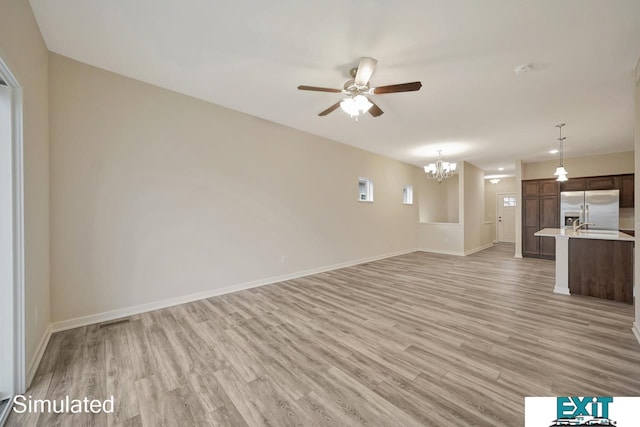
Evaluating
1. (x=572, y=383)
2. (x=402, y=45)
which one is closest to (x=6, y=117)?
(x=402, y=45)

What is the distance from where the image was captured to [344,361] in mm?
2035

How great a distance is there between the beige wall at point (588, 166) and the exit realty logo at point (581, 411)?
7.27 m

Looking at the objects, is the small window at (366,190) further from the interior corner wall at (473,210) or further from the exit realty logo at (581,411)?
the exit realty logo at (581,411)

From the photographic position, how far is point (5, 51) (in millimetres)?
1527

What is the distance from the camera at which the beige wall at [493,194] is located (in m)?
9.67

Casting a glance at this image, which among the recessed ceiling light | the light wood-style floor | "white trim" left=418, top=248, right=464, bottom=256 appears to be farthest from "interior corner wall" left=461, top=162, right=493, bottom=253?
the recessed ceiling light

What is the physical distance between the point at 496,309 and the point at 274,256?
3.38m

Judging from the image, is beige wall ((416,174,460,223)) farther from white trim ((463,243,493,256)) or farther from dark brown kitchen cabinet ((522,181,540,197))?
dark brown kitchen cabinet ((522,181,540,197))

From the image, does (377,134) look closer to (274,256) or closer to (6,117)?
(274,256)

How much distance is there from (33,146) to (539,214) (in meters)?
9.80

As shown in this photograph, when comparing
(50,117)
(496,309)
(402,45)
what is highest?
(402,45)

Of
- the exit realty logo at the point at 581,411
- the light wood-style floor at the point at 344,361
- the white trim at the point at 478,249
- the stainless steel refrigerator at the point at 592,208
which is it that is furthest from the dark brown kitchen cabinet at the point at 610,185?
the exit realty logo at the point at 581,411

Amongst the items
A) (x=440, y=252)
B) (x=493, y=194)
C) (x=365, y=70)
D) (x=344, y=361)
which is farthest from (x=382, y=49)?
(x=493, y=194)

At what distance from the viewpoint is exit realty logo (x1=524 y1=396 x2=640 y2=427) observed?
4.65 ft
